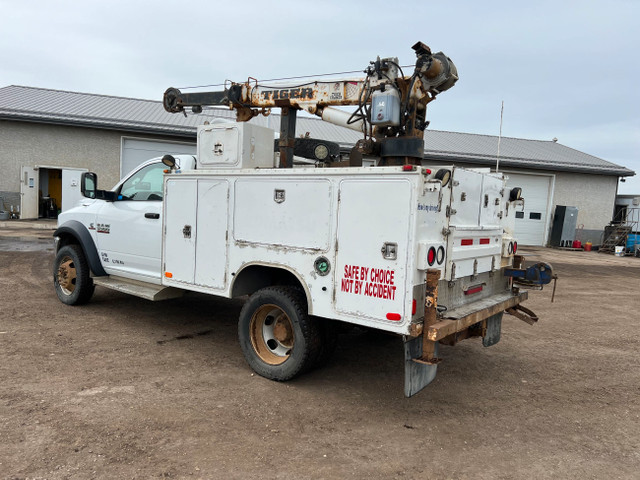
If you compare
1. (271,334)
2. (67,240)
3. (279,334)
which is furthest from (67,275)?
(279,334)

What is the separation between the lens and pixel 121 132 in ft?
65.2

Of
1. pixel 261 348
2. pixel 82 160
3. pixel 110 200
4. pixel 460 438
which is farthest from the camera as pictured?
pixel 82 160

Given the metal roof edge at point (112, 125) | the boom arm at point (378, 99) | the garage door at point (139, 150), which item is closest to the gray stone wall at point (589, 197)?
the metal roof edge at point (112, 125)

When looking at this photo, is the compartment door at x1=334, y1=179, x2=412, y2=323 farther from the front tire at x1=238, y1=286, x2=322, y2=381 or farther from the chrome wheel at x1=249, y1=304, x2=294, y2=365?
the chrome wheel at x1=249, y1=304, x2=294, y2=365

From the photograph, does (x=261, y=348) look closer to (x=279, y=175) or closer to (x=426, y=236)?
(x=279, y=175)

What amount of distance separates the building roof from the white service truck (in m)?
13.6

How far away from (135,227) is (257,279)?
2.10m

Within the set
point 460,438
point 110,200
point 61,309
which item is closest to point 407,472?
point 460,438

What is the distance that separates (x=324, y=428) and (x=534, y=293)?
801 centimetres

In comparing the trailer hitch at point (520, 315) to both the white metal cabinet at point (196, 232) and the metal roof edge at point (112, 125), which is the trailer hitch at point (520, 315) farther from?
the metal roof edge at point (112, 125)

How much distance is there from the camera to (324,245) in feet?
13.7

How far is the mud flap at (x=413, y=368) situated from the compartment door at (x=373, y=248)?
28cm

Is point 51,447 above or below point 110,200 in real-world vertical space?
below

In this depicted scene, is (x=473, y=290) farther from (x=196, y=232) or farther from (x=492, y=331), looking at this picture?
(x=196, y=232)
